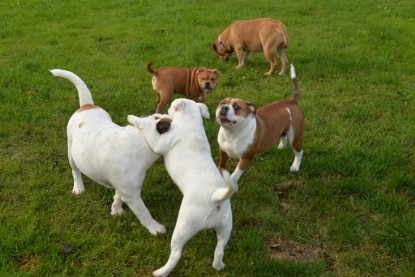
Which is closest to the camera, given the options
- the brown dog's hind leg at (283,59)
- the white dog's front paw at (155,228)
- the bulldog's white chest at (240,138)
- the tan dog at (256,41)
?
the white dog's front paw at (155,228)

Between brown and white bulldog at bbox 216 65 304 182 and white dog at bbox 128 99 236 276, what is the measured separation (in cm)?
40

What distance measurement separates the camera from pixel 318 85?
7.71 meters

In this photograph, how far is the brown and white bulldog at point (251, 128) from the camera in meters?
4.55

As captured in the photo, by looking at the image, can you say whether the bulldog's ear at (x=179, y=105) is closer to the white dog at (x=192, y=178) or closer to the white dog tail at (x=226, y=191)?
the white dog at (x=192, y=178)

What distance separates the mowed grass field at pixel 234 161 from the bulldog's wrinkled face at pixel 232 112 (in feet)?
2.85

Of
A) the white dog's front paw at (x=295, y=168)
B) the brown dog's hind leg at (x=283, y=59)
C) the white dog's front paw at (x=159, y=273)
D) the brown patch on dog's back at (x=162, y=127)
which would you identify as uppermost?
the brown patch on dog's back at (x=162, y=127)

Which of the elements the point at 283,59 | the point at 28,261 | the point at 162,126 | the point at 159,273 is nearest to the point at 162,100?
the point at 162,126

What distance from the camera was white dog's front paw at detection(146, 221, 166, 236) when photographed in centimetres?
417

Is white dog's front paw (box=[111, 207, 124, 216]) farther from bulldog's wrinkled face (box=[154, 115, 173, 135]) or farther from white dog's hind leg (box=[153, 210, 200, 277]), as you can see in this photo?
white dog's hind leg (box=[153, 210, 200, 277])

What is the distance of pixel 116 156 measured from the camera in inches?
153

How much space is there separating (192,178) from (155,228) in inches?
36.1

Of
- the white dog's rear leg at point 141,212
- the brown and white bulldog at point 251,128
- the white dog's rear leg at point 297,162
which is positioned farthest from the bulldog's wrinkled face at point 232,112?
the white dog's rear leg at point 141,212

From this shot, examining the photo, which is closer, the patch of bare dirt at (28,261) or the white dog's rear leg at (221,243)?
the white dog's rear leg at (221,243)

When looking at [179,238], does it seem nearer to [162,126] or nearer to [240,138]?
[162,126]
